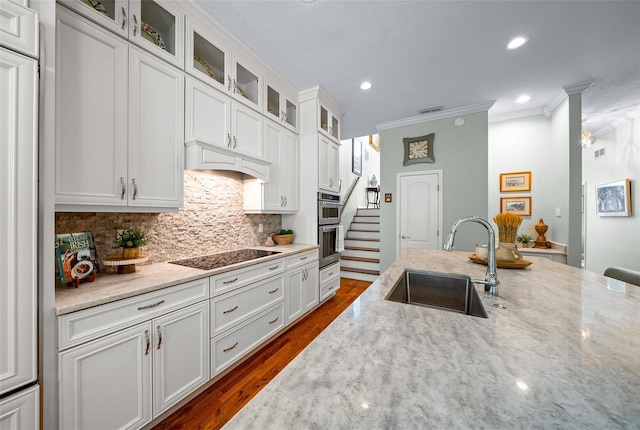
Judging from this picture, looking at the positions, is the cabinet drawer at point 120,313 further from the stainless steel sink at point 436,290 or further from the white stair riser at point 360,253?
the white stair riser at point 360,253

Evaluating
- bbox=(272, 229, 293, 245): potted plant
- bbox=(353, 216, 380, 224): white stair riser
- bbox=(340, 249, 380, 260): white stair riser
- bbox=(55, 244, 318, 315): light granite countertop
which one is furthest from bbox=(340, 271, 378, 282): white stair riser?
bbox=(55, 244, 318, 315): light granite countertop

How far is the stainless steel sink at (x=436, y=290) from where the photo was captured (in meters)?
1.37

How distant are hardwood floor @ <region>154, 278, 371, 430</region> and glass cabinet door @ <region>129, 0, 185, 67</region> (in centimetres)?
240

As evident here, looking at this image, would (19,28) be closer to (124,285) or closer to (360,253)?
(124,285)

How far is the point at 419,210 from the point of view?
4070 mm

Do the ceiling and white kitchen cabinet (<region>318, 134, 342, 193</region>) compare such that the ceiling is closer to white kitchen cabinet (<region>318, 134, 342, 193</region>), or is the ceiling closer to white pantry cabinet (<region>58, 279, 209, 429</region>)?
white kitchen cabinet (<region>318, 134, 342, 193</region>)

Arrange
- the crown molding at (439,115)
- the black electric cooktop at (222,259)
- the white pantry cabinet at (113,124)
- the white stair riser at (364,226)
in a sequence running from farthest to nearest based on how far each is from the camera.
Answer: the white stair riser at (364,226) → the crown molding at (439,115) → the black electric cooktop at (222,259) → the white pantry cabinet at (113,124)

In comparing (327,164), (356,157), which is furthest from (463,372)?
(356,157)

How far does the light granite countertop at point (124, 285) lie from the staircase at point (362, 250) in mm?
3118

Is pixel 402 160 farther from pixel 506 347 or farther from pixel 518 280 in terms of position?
pixel 506 347

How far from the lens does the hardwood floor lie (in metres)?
1.48

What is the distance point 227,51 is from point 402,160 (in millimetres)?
3122

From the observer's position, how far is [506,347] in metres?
0.66

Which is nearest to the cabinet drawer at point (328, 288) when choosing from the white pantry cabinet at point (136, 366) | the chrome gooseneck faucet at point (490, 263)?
the white pantry cabinet at point (136, 366)
